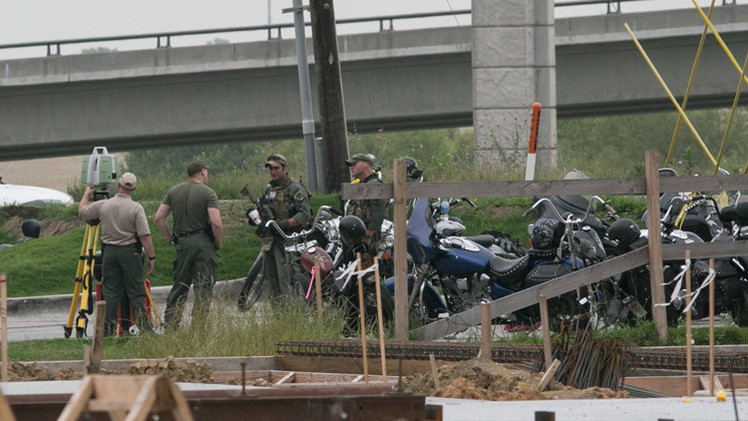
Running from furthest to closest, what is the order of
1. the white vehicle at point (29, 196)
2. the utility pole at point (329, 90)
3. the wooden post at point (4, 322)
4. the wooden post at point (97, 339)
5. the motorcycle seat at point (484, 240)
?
the white vehicle at point (29, 196), the utility pole at point (329, 90), the motorcycle seat at point (484, 240), the wooden post at point (4, 322), the wooden post at point (97, 339)

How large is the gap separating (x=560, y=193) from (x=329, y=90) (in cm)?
969

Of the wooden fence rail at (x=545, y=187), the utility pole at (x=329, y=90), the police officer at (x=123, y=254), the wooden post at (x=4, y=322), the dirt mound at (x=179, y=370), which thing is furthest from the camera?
the utility pole at (x=329, y=90)

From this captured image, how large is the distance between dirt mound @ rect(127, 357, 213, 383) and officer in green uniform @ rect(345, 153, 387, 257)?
3.61 m

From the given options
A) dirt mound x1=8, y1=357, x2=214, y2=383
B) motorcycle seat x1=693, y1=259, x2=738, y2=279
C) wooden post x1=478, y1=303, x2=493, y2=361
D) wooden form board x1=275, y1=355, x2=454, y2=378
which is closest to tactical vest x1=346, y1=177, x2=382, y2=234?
motorcycle seat x1=693, y1=259, x2=738, y2=279

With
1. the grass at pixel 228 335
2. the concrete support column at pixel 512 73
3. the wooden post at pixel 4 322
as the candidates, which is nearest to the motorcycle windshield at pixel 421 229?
the grass at pixel 228 335

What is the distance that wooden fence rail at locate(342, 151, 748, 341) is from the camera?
11.5 metres

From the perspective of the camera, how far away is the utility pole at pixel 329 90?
20891mm

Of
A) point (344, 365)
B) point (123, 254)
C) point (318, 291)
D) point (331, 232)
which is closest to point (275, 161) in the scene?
point (331, 232)

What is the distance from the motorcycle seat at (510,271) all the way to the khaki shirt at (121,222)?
3264 millimetres

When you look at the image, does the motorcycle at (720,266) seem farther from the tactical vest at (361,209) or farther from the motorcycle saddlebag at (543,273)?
the tactical vest at (361,209)

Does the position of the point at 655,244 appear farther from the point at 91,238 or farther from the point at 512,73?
the point at 512,73

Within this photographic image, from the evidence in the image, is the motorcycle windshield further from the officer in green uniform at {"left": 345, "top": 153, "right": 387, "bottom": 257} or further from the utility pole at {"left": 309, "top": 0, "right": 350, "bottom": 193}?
the utility pole at {"left": 309, "top": 0, "right": 350, "bottom": 193}

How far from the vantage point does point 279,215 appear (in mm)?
14344

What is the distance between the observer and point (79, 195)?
3119 cm
